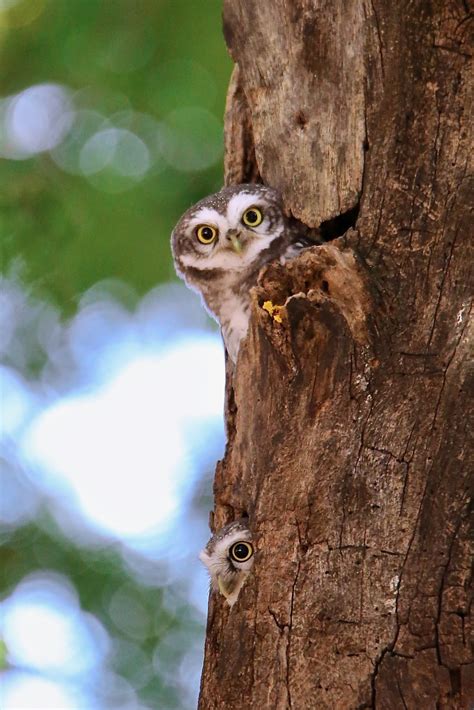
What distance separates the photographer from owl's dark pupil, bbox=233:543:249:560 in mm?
2990

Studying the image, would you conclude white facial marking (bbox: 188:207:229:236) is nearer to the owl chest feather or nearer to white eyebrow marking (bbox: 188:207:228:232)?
white eyebrow marking (bbox: 188:207:228:232)

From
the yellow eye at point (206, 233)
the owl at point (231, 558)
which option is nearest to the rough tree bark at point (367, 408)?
the owl at point (231, 558)

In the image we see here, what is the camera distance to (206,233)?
150 inches

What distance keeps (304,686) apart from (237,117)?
2122mm

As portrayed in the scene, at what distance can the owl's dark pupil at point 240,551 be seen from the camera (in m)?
2.99

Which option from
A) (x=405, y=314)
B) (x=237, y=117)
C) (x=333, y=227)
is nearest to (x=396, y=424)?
(x=405, y=314)

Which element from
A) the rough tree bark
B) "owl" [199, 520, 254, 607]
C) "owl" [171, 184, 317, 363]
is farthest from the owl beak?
"owl" [199, 520, 254, 607]

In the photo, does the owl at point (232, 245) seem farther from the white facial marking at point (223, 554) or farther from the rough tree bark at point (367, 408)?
the white facial marking at point (223, 554)

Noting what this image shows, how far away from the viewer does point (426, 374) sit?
8.88 feet

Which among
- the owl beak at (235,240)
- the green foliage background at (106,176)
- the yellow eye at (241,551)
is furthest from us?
the green foliage background at (106,176)

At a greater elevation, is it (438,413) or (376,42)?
(376,42)

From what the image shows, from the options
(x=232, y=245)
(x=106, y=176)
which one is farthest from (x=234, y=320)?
(x=106, y=176)

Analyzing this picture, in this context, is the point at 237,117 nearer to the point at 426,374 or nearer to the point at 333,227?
the point at 333,227

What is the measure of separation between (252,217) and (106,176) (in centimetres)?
165
